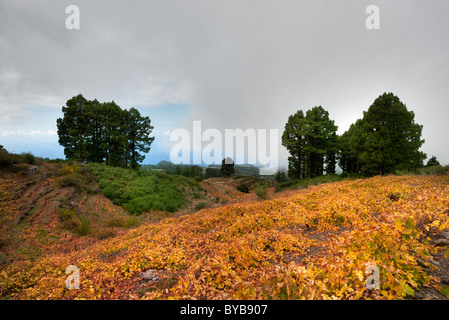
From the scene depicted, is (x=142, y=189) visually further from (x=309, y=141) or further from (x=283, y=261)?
(x=309, y=141)

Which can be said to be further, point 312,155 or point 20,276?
point 312,155

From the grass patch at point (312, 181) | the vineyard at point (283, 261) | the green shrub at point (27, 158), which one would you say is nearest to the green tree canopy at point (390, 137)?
the grass patch at point (312, 181)

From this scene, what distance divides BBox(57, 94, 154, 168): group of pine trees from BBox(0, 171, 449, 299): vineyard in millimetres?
20854

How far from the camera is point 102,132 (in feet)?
83.7

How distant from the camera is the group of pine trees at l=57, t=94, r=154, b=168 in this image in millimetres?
24250

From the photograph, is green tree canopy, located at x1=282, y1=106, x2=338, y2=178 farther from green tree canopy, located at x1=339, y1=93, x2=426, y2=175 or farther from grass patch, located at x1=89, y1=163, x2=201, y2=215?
grass patch, located at x1=89, y1=163, x2=201, y2=215

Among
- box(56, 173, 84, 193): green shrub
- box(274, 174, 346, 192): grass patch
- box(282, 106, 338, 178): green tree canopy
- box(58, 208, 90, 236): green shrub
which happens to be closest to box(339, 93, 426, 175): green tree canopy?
box(274, 174, 346, 192): grass patch

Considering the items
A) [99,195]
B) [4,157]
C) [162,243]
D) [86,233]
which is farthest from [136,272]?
[4,157]

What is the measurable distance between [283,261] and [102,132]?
29926 mm

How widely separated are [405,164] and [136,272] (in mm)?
25885

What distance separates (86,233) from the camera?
926 centimetres

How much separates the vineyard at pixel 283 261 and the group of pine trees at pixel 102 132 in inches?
821

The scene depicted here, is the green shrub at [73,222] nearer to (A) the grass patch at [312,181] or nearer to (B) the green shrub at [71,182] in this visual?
(B) the green shrub at [71,182]
